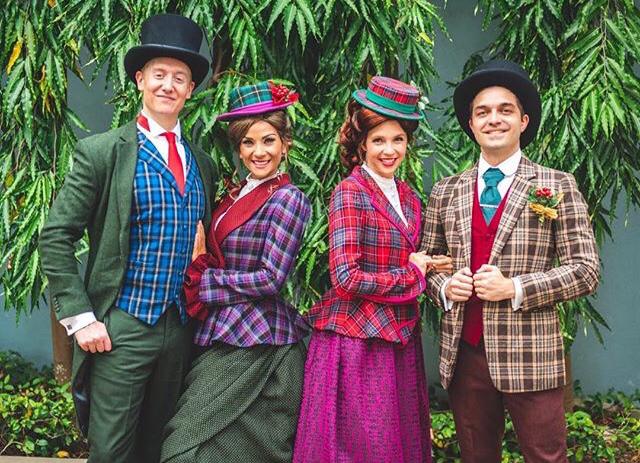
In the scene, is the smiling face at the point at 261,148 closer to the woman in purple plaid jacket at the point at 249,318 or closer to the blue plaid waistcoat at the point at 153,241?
the woman in purple plaid jacket at the point at 249,318

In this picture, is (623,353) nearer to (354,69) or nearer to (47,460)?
(354,69)

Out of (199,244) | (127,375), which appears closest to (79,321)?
(127,375)

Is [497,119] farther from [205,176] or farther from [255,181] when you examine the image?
[205,176]

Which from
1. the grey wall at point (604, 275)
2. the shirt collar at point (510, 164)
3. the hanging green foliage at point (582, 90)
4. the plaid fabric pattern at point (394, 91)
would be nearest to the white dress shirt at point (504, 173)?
the shirt collar at point (510, 164)

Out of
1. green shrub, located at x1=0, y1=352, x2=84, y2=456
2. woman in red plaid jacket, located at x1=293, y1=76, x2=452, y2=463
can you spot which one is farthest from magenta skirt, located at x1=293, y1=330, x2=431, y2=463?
green shrub, located at x1=0, y1=352, x2=84, y2=456

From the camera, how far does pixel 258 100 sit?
290 centimetres

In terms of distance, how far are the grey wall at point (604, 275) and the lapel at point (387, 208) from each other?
208 cm

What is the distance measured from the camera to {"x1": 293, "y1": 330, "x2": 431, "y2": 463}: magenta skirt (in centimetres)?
277

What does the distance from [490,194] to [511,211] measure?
12cm

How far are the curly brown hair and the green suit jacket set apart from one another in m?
0.77

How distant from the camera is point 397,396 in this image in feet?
9.27

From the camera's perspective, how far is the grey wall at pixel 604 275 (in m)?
4.86

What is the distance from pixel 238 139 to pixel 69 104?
8.29 ft

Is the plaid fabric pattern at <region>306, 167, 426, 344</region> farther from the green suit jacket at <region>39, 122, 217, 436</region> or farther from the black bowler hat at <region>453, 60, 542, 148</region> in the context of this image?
the green suit jacket at <region>39, 122, 217, 436</region>
